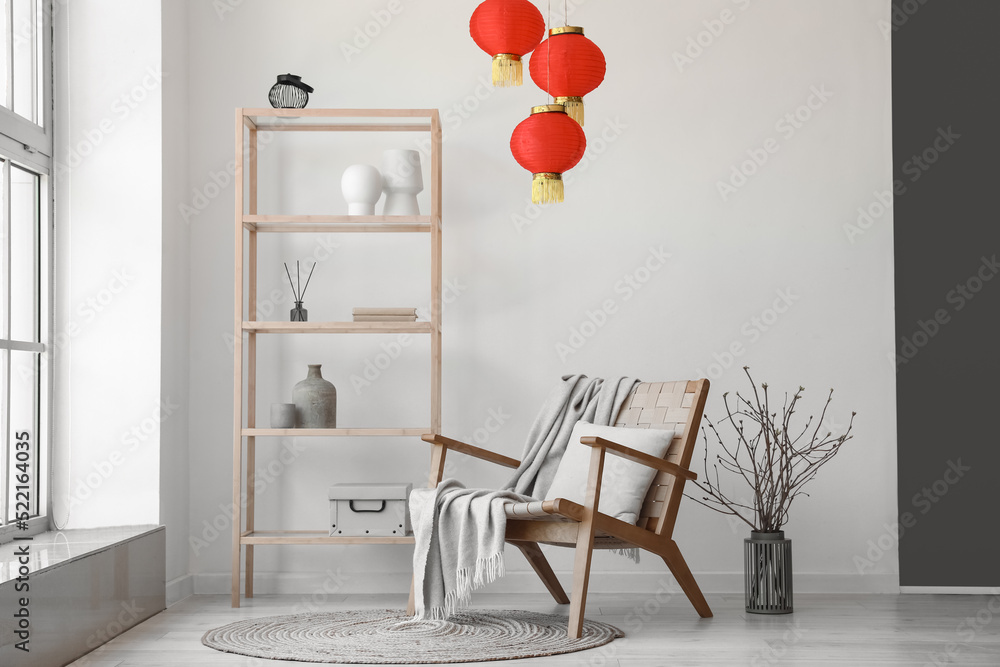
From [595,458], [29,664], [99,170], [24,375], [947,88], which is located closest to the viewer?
[29,664]

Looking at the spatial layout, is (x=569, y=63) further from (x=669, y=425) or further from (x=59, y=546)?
(x=59, y=546)

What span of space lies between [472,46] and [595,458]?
1.92 meters

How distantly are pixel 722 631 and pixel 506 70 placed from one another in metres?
1.76

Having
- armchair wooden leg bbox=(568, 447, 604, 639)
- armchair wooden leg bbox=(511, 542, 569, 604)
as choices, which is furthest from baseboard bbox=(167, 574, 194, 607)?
armchair wooden leg bbox=(568, 447, 604, 639)

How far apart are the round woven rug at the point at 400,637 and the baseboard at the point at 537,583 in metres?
0.47

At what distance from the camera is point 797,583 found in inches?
145

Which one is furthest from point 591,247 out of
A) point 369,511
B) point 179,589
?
point 179,589

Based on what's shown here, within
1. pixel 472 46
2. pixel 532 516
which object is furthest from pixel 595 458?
pixel 472 46

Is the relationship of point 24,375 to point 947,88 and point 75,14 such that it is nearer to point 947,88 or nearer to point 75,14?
point 75,14

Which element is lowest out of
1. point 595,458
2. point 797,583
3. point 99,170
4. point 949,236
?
point 797,583

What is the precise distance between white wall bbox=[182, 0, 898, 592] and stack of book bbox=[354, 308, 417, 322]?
1.02 feet

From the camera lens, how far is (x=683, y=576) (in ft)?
10.0

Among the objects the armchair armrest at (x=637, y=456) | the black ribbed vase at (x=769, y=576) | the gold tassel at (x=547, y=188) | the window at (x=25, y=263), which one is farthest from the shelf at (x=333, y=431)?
the black ribbed vase at (x=769, y=576)

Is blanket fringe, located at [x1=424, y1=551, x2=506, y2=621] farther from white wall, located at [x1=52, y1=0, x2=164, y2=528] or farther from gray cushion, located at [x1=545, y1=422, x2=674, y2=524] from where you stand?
white wall, located at [x1=52, y1=0, x2=164, y2=528]
